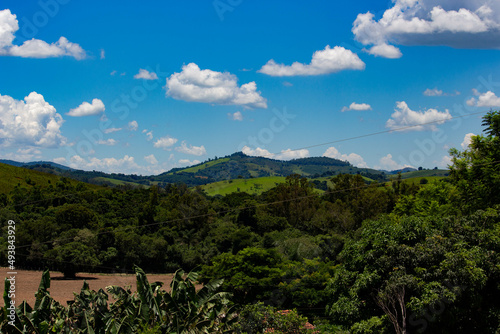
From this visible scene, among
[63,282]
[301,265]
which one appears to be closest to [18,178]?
[63,282]

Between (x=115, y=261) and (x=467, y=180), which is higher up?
(x=467, y=180)

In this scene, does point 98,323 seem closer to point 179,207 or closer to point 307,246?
point 307,246

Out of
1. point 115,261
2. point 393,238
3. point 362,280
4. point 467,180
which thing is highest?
point 467,180

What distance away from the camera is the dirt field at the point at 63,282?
97.3 ft

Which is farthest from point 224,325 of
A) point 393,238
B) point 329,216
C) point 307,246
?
point 329,216

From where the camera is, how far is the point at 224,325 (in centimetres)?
1359

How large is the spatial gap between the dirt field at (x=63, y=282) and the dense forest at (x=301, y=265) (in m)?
1.22

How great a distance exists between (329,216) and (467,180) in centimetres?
2748

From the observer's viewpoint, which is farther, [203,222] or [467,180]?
[203,222]

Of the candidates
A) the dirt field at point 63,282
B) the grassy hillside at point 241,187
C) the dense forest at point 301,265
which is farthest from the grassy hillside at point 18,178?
the grassy hillside at point 241,187

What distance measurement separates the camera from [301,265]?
93.5ft

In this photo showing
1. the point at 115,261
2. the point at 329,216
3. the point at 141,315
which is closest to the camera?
the point at 141,315

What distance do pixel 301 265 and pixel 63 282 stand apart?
22343mm

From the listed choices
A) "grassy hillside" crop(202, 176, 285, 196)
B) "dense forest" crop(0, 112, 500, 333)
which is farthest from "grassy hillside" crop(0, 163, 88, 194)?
"grassy hillside" crop(202, 176, 285, 196)
